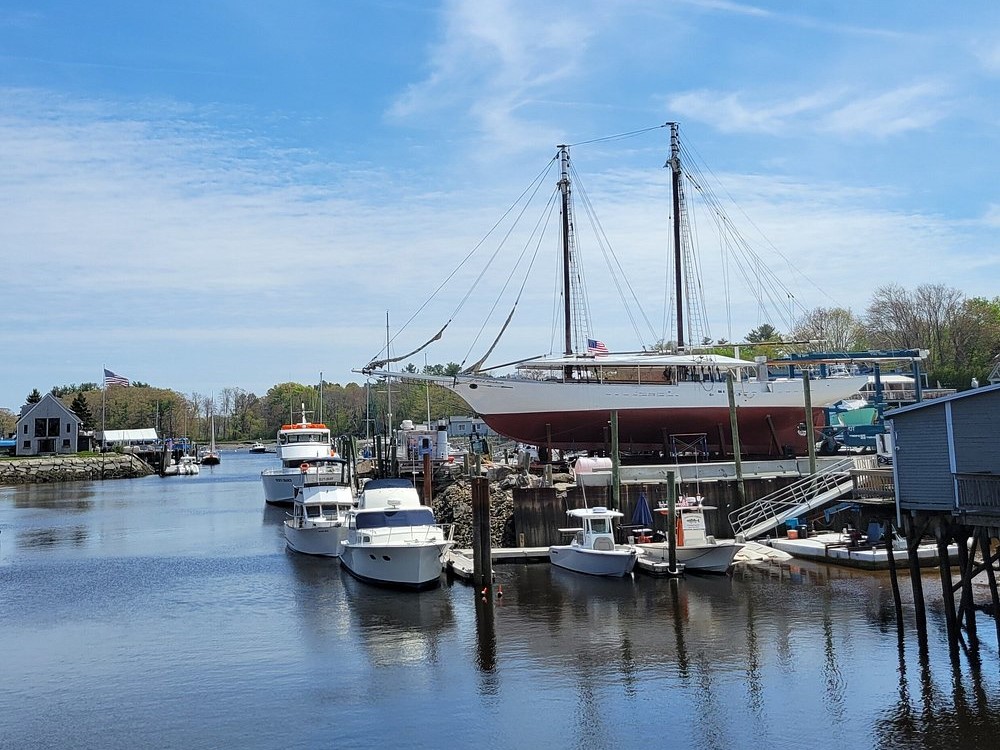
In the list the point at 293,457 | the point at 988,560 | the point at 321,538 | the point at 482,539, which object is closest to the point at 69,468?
the point at 293,457

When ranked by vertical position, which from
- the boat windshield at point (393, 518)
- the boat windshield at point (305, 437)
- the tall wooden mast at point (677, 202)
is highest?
the tall wooden mast at point (677, 202)

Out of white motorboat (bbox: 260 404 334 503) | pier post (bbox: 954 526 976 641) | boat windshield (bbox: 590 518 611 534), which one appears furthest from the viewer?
white motorboat (bbox: 260 404 334 503)

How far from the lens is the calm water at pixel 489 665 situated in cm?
1658

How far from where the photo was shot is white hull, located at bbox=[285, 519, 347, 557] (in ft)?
Result: 125

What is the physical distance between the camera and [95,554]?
139 ft

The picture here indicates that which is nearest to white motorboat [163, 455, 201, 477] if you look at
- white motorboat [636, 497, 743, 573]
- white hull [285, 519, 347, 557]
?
white hull [285, 519, 347, 557]

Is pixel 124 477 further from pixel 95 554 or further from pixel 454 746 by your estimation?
pixel 454 746

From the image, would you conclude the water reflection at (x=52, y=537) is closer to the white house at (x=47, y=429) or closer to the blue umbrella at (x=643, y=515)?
the blue umbrella at (x=643, y=515)

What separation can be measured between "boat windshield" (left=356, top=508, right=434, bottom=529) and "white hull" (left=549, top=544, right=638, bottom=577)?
5.27 meters

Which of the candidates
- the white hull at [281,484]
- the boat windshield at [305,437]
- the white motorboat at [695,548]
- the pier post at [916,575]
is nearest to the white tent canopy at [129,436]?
the boat windshield at [305,437]

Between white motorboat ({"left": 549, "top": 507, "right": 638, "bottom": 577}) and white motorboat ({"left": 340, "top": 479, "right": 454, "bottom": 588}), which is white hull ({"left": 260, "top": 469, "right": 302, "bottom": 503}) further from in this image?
white motorboat ({"left": 549, "top": 507, "right": 638, "bottom": 577})

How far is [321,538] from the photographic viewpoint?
126 feet

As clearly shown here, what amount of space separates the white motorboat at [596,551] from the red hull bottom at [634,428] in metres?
15.0

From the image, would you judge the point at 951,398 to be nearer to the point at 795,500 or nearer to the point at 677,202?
the point at 795,500
